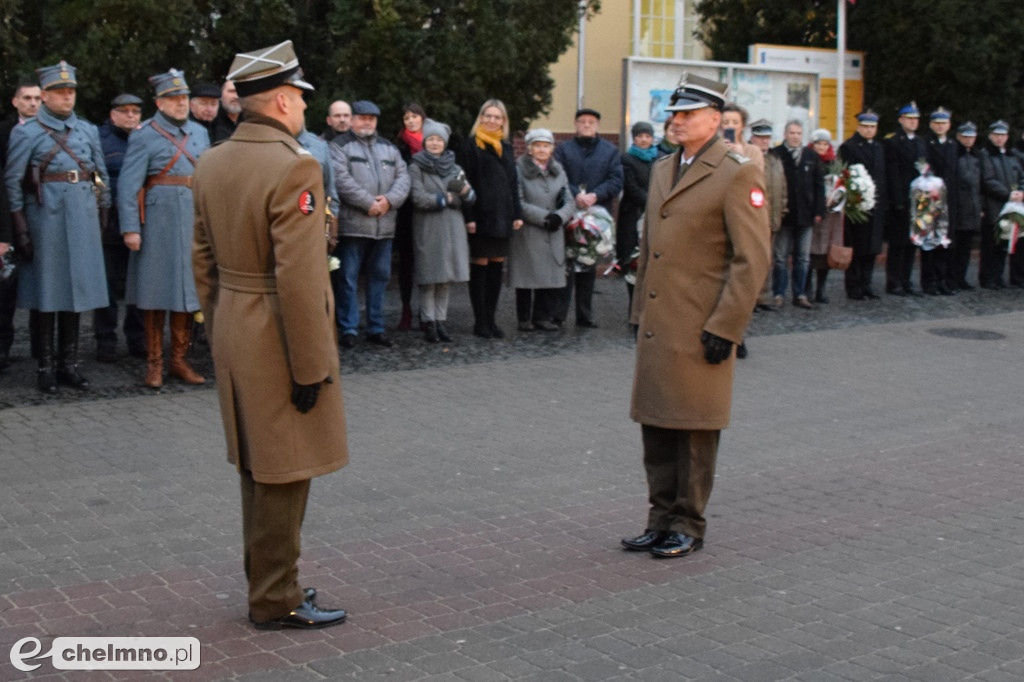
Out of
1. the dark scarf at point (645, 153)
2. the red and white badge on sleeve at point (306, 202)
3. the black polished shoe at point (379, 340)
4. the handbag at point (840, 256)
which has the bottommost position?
the black polished shoe at point (379, 340)

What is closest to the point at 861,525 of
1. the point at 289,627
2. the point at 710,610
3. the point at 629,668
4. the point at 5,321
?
the point at 710,610

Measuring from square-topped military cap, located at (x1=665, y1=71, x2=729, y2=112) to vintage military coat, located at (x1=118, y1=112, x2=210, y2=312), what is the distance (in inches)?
189

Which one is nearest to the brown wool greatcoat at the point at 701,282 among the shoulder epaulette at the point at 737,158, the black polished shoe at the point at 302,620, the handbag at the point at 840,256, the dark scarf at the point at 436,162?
the shoulder epaulette at the point at 737,158

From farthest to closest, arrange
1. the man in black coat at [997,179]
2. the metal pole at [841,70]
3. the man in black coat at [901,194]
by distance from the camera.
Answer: the metal pole at [841,70]
the man in black coat at [997,179]
the man in black coat at [901,194]

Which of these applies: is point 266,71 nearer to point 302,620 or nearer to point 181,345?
point 302,620

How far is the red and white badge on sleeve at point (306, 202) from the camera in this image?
5017mm

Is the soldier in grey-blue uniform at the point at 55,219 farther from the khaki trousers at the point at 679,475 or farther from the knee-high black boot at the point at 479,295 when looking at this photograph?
the khaki trousers at the point at 679,475

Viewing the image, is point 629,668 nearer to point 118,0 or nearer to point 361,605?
point 361,605

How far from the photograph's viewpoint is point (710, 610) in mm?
5703

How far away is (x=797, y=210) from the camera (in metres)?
15.3

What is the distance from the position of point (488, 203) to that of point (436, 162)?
25.9 inches

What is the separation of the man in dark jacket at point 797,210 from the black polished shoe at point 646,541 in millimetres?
9178

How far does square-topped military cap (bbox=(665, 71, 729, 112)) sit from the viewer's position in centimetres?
634

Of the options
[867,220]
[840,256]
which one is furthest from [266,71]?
[867,220]
